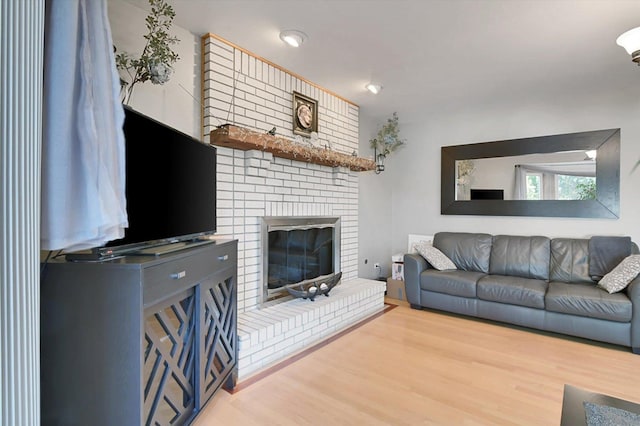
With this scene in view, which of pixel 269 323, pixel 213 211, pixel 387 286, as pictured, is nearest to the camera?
pixel 213 211

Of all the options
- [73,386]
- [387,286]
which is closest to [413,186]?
[387,286]

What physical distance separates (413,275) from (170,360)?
291 cm

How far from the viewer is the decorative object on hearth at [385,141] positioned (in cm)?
449

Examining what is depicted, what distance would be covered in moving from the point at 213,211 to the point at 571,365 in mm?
2848

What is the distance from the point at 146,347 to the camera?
49.9 inches

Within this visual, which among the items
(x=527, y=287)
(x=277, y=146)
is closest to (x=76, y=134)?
(x=277, y=146)

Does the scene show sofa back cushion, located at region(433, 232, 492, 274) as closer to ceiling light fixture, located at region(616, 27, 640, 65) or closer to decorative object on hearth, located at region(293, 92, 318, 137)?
decorative object on hearth, located at region(293, 92, 318, 137)

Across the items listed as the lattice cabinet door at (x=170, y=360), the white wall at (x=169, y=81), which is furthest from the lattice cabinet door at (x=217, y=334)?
the white wall at (x=169, y=81)

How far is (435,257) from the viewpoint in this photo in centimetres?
386

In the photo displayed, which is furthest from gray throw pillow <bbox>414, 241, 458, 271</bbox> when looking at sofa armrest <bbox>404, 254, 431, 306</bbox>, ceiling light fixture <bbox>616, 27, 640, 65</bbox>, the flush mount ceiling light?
the flush mount ceiling light

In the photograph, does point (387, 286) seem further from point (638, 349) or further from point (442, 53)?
point (442, 53)

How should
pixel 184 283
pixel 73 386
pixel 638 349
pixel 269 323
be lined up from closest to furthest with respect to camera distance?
pixel 73 386
pixel 184 283
pixel 269 323
pixel 638 349

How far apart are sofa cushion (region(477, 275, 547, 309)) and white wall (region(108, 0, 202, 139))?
305 centimetres

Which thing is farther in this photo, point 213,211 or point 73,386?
point 213,211
